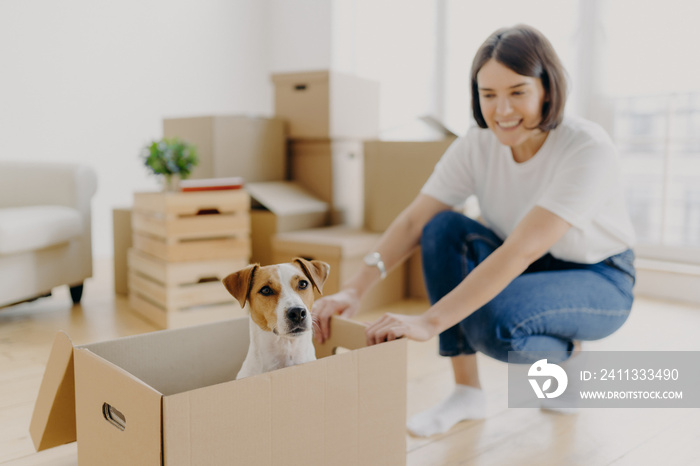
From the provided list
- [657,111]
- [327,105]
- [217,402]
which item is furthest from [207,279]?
[657,111]

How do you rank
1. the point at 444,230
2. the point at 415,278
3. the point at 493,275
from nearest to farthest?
1. the point at 493,275
2. the point at 444,230
3. the point at 415,278

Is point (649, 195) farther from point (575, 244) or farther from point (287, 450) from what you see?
point (287, 450)

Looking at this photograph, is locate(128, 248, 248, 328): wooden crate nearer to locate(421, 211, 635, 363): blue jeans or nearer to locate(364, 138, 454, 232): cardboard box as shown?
locate(364, 138, 454, 232): cardboard box

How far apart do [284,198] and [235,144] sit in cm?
37

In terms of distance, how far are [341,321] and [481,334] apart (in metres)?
0.32

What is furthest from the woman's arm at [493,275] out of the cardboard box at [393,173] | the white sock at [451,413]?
the cardboard box at [393,173]

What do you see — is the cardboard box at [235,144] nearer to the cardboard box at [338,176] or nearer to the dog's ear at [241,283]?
the cardboard box at [338,176]

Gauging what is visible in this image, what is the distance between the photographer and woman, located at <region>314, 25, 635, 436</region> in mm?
1234

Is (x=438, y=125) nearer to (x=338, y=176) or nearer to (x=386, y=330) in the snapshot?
(x=338, y=176)

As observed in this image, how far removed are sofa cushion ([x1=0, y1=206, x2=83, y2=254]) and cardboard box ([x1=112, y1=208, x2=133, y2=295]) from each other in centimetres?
23

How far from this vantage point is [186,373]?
1209 millimetres

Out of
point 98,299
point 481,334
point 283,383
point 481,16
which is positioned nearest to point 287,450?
point 283,383

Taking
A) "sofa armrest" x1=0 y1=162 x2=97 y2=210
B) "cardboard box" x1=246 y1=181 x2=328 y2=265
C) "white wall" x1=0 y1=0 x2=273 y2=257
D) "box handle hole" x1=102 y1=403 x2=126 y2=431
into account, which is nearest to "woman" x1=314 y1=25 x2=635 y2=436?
"box handle hole" x1=102 y1=403 x2=126 y2=431

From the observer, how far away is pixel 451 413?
146 cm
